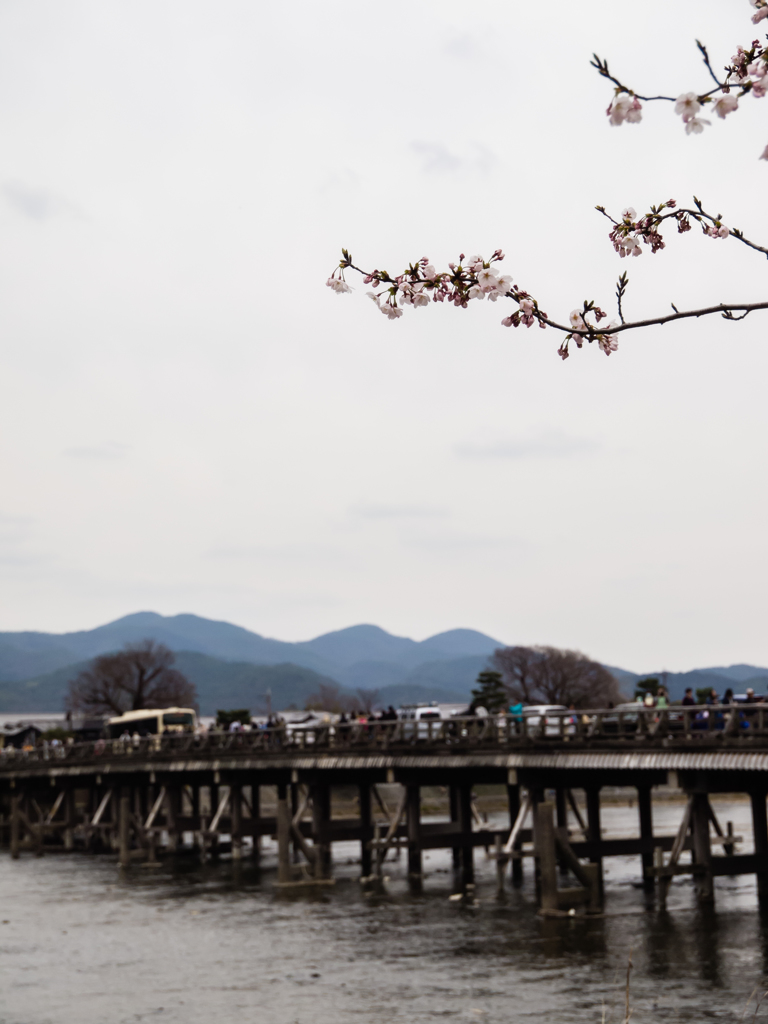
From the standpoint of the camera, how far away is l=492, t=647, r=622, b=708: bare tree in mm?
123500

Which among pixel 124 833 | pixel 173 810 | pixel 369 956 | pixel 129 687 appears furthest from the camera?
pixel 129 687

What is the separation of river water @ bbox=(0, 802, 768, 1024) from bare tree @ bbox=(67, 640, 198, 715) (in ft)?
284

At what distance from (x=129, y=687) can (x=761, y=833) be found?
103042 mm

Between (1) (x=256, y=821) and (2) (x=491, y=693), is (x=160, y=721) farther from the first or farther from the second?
(2) (x=491, y=693)

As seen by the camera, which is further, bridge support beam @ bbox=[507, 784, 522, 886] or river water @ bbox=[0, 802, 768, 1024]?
bridge support beam @ bbox=[507, 784, 522, 886]

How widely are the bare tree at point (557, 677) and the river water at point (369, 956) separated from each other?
8522cm

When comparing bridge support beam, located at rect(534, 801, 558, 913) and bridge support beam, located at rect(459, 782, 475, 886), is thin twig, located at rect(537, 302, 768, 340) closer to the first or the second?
bridge support beam, located at rect(534, 801, 558, 913)

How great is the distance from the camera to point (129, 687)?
417ft

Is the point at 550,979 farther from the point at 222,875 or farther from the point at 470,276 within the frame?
the point at 222,875

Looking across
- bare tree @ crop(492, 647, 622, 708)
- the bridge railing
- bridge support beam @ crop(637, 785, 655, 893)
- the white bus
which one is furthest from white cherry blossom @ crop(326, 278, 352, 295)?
bare tree @ crop(492, 647, 622, 708)

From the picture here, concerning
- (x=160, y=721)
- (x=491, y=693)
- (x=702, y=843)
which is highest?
(x=491, y=693)

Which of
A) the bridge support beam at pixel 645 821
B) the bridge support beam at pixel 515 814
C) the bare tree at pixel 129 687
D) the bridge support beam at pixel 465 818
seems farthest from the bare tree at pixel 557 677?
the bridge support beam at pixel 645 821

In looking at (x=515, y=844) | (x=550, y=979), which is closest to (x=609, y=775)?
(x=515, y=844)

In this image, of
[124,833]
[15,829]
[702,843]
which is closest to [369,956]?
[702,843]
